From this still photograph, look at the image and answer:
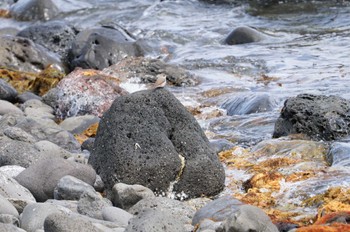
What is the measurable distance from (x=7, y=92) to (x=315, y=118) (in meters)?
4.34

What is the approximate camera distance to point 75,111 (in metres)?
10.7

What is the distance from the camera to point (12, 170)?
693cm

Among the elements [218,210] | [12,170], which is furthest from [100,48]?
[218,210]

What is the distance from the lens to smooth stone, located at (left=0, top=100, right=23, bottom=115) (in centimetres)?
992

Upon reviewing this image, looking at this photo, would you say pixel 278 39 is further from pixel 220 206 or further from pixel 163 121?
pixel 220 206

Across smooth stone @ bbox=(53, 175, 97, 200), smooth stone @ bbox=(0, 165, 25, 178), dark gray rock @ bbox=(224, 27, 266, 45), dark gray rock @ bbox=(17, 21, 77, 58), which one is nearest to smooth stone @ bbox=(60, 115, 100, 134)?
smooth stone @ bbox=(0, 165, 25, 178)

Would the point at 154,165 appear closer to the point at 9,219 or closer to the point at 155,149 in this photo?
the point at 155,149

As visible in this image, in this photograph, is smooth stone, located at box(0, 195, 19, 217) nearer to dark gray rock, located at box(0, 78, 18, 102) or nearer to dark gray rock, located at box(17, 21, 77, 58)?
dark gray rock, located at box(0, 78, 18, 102)

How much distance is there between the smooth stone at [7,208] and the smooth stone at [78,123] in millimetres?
3964

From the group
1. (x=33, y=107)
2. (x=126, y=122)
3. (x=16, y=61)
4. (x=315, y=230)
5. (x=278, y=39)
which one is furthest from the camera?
(x=278, y=39)

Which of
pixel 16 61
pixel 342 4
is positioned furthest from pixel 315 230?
pixel 342 4

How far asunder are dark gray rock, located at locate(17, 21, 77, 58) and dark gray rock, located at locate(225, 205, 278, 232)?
33.7 ft

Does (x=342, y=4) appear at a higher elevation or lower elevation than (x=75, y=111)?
lower

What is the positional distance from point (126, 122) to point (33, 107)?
3.91 m
